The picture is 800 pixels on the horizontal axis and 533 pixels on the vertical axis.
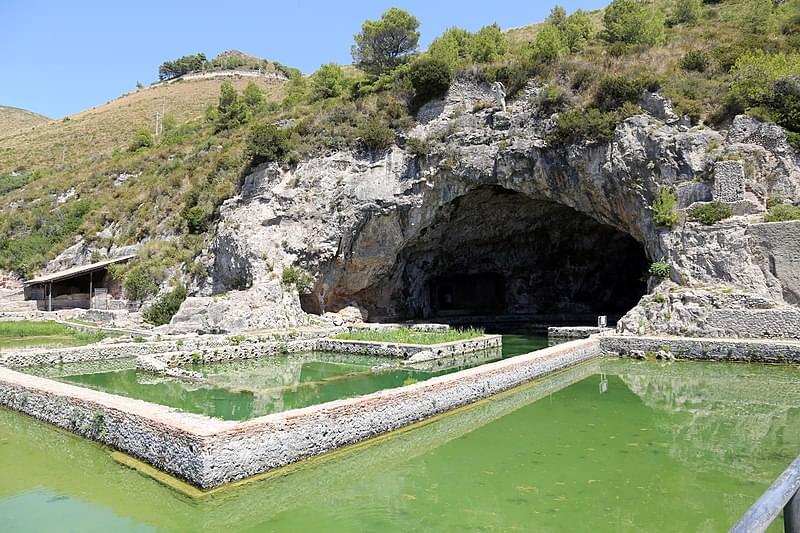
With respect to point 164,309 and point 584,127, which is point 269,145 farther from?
point 584,127

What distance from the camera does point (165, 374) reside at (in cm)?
1563

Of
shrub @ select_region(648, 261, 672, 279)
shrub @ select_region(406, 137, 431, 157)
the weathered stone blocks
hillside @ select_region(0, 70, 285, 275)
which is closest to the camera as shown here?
the weathered stone blocks

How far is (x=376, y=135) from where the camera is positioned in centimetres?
2869

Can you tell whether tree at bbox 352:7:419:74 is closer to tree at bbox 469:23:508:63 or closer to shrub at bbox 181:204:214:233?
tree at bbox 469:23:508:63

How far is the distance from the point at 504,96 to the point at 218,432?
24.5m

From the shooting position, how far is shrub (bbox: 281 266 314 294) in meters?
26.6

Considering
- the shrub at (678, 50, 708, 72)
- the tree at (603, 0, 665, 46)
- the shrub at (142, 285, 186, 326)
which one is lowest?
the shrub at (142, 285, 186, 326)

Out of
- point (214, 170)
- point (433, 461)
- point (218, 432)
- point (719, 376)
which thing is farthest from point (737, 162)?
point (214, 170)

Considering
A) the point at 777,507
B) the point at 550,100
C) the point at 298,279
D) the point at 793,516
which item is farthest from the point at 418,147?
the point at 777,507

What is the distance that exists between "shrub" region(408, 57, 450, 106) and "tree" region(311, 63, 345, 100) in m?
10.2

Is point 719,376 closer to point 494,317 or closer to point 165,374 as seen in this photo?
point 165,374

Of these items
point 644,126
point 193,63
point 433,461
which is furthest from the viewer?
point 193,63

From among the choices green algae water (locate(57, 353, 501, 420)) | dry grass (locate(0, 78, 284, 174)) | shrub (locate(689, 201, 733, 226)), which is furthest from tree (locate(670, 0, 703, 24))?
dry grass (locate(0, 78, 284, 174))

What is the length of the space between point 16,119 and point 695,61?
345ft
